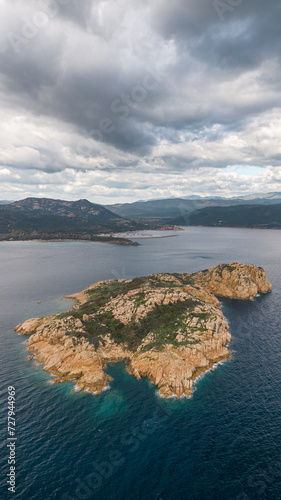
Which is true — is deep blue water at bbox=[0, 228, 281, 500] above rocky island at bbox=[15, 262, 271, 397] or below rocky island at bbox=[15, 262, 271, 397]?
below

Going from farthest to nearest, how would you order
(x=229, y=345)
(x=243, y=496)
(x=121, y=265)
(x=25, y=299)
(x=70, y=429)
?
1. (x=121, y=265)
2. (x=25, y=299)
3. (x=229, y=345)
4. (x=70, y=429)
5. (x=243, y=496)

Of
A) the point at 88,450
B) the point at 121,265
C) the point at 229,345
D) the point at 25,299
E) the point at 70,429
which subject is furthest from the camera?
the point at 121,265

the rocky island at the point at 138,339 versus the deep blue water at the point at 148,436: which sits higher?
the rocky island at the point at 138,339

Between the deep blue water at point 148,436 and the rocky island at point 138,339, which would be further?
the rocky island at point 138,339

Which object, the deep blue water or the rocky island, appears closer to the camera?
the deep blue water

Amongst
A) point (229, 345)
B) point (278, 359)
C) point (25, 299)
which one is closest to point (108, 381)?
point (229, 345)

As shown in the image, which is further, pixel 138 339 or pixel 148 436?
pixel 138 339

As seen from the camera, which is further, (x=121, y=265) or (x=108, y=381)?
(x=121, y=265)

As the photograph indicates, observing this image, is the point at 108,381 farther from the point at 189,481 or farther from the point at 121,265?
the point at 121,265
